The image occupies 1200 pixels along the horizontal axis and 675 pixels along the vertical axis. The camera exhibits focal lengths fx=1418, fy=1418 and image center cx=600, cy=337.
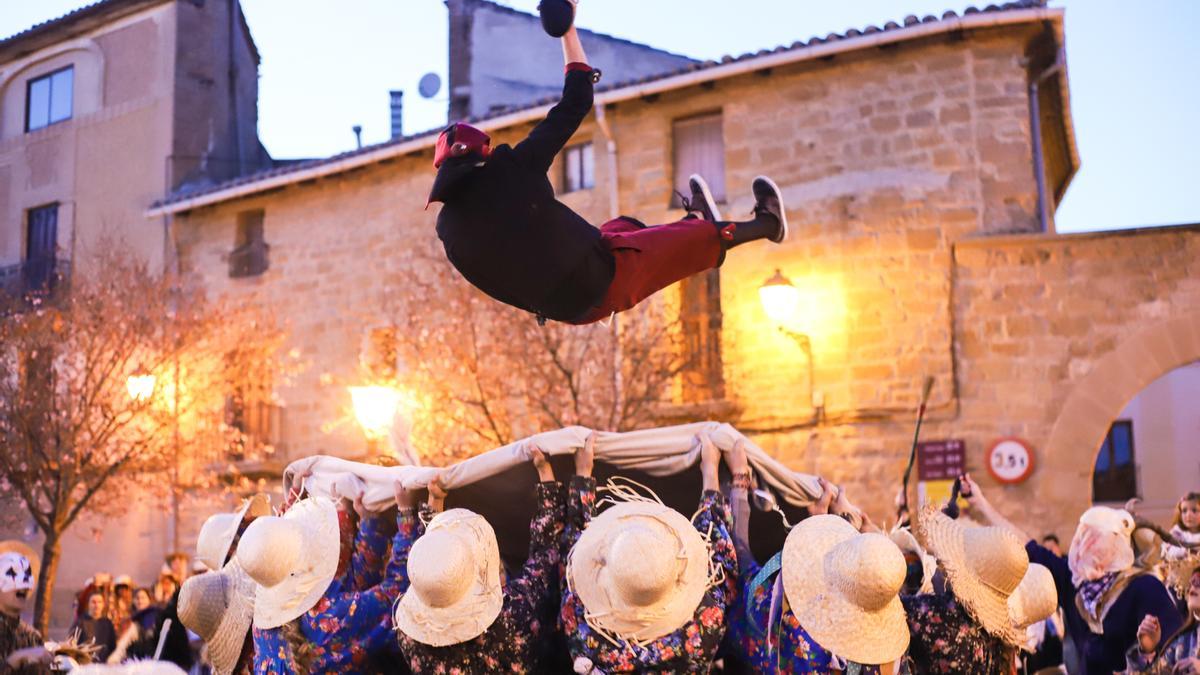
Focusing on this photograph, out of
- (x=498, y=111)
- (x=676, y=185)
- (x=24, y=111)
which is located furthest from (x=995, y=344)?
(x=24, y=111)

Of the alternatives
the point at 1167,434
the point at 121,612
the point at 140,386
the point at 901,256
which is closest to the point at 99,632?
the point at 121,612

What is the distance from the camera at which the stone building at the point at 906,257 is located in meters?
13.0

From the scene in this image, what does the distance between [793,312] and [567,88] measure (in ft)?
31.7

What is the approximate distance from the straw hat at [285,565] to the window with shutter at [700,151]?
10453 mm

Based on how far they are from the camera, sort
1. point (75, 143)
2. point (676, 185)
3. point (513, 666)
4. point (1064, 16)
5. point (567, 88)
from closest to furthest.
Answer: point (567, 88) → point (513, 666) → point (1064, 16) → point (676, 185) → point (75, 143)

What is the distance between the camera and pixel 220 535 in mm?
6004

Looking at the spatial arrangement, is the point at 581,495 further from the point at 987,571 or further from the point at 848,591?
the point at 987,571

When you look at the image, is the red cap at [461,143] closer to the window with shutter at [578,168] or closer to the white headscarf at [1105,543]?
the white headscarf at [1105,543]

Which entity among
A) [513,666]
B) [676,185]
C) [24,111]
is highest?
[24,111]

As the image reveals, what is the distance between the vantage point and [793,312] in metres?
14.1

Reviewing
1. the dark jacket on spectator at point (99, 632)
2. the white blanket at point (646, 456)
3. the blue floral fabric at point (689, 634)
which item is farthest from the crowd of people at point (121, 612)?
the blue floral fabric at point (689, 634)

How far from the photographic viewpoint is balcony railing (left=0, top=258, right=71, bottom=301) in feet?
62.3

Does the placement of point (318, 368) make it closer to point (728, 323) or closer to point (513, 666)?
point (728, 323)

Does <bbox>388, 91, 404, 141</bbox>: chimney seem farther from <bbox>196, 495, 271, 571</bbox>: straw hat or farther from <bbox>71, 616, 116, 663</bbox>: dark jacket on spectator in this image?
<bbox>196, 495, 271, 571</bbox>: straw hat
